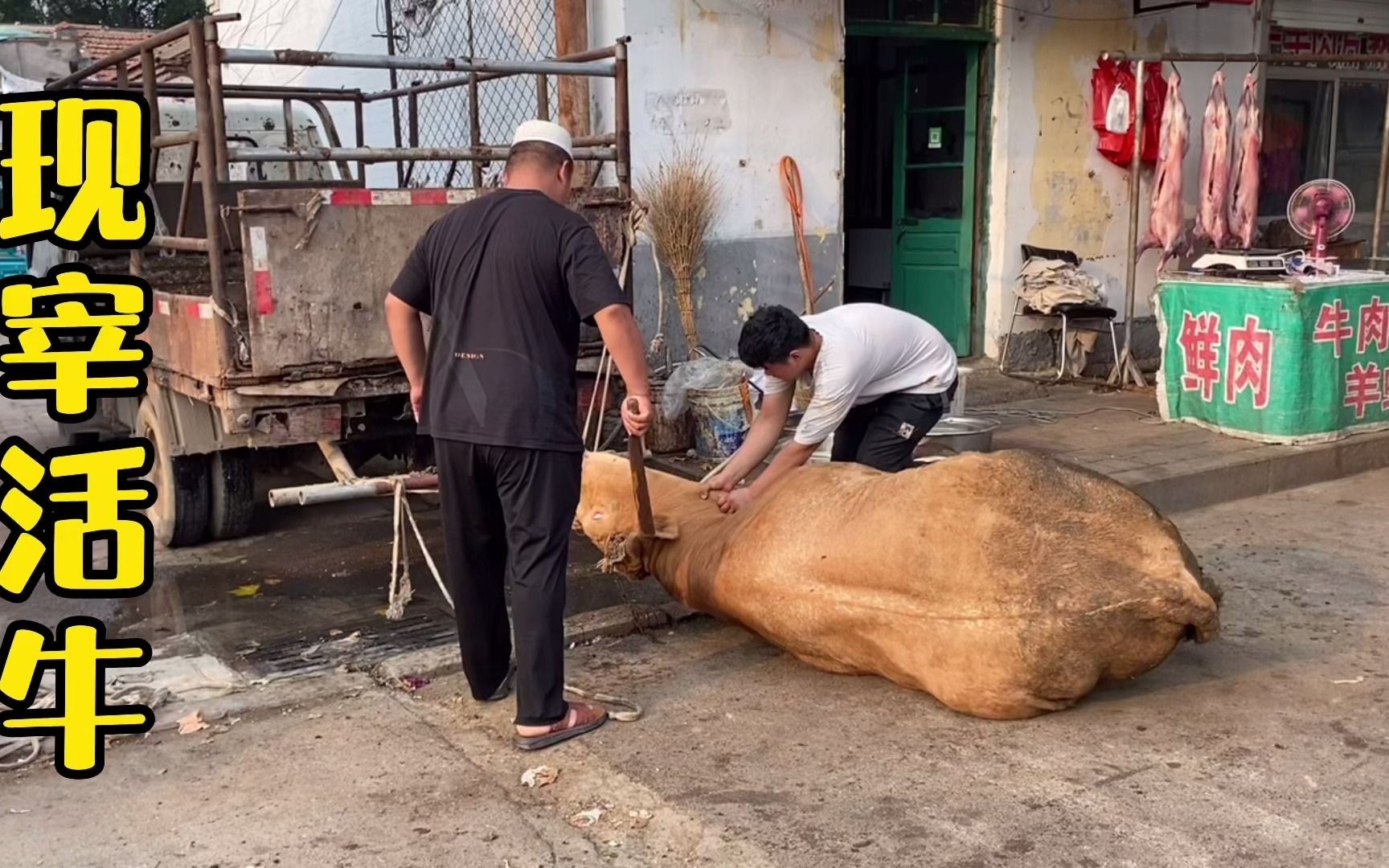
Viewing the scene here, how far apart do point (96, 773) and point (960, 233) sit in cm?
784

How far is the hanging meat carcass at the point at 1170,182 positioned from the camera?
9.49m

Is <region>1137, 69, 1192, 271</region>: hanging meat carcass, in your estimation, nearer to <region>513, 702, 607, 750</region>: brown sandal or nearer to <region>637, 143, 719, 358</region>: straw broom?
<region>637, 143, 719, 358</region>: straw broom

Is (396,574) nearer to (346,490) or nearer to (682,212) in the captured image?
(346,490)

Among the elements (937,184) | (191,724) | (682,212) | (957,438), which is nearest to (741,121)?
(682,212)

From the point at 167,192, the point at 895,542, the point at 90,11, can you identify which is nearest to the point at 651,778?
the point at 895,542

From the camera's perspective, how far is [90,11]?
27172mm

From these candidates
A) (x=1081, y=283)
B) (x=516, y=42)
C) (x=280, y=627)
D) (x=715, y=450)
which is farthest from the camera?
(x=1081, y=283)

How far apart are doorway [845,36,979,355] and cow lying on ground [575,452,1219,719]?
6.27 m

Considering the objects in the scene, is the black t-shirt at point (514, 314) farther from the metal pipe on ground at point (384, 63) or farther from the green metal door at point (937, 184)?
the green metal door at point (937, 184)

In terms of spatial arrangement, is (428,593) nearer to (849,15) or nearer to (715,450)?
(715,450)

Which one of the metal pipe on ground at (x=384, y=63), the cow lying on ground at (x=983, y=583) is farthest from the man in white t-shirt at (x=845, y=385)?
the metal pipe on ground at (x=384, y=63)

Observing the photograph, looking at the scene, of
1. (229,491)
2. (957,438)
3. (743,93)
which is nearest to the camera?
(229,491)

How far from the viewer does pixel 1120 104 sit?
9.98m

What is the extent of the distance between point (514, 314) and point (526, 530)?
2.09ft
